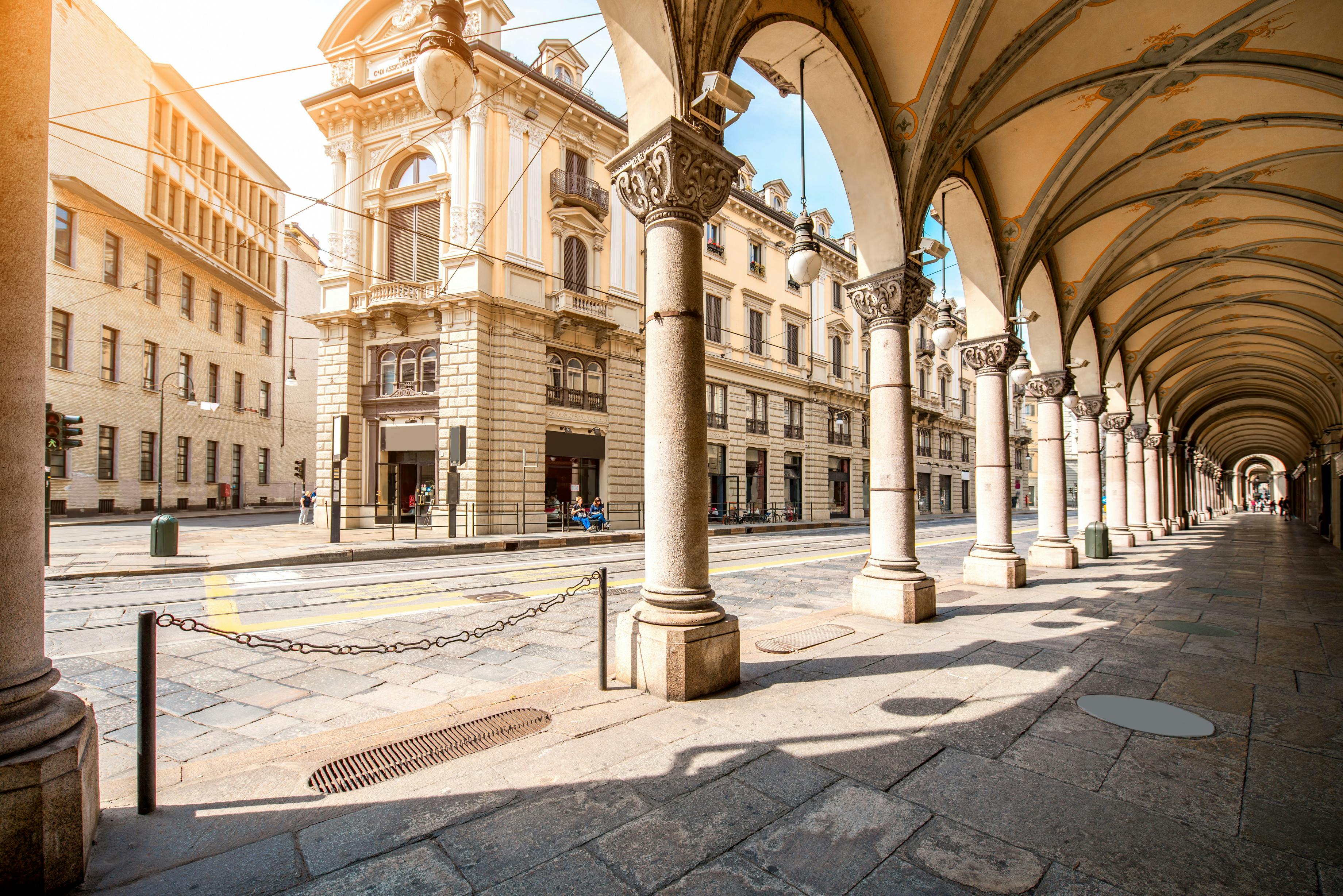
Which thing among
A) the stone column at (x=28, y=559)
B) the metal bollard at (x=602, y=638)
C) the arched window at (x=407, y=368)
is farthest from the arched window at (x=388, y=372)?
the stone column at (x=28, y=559)

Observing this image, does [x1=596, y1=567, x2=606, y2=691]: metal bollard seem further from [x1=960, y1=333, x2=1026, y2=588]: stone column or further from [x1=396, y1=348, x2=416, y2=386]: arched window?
[x1=396, y1=348, x2=416, y2=386]: arched window

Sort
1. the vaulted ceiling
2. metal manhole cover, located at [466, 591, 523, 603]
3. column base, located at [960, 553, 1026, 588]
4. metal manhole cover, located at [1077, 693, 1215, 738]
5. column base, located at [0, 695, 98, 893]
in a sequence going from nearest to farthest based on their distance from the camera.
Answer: column base, located at [0, 695, 98, 893]
metal manhole cover, located at [1077, 693, 1215, 738]
the vaulted ceiling
metal manhole cover, located at [466, 591, 523, 603]
column base, located at [960, 553, 1026, 588]

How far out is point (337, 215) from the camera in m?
21.1

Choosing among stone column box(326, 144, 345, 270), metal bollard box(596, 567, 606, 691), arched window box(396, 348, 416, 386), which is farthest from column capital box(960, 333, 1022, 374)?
stone column box(326, 144, 345, 270)

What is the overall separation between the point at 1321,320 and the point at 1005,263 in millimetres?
11961

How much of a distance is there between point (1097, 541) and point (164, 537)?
→ 734 inches

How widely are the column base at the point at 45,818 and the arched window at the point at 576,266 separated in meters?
20.1

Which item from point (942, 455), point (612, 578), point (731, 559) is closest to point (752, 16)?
point (612, 578)

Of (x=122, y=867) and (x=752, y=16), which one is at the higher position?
(x=752, y=16)

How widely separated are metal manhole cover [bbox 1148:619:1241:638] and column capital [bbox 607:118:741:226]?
20.8 feet

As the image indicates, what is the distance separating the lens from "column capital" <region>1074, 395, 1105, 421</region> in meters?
14.3

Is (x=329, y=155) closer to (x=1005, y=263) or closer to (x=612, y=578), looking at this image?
(x=612, y=578)

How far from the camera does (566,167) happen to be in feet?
70.8

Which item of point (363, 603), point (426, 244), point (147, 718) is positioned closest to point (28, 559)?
point (147, 718)
